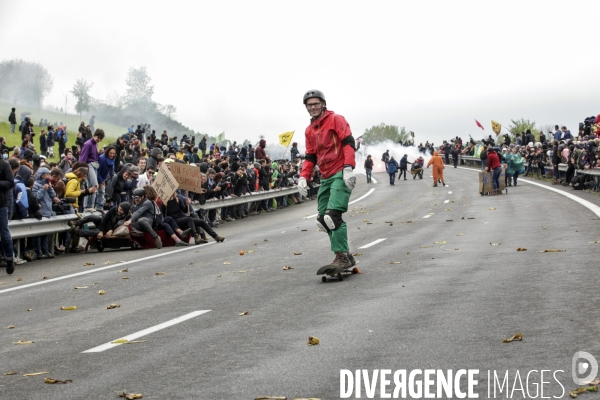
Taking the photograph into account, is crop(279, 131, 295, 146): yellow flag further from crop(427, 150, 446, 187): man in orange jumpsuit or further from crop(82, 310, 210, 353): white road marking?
crop(82, 310, 210, 353): white road marking

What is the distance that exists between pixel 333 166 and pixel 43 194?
8286 mm

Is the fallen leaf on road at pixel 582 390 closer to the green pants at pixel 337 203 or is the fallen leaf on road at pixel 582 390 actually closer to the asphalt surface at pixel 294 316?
the asphalt surface at pixel 294 316

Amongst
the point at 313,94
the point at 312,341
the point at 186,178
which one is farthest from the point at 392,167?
the point at 312,341

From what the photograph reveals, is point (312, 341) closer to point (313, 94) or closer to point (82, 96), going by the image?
point (313, 94)

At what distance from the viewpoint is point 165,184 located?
19312mm

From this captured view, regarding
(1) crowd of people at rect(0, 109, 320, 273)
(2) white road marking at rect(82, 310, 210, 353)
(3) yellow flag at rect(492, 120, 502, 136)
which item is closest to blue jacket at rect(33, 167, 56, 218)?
(1) crowd of people at rect(0, 109, 320, 273)

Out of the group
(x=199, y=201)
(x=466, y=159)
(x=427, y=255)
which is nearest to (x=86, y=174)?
(x=199, y=201)

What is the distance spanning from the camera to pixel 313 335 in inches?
302

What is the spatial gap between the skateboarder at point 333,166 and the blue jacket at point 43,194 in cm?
759

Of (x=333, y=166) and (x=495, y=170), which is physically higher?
(x=333, y=166)

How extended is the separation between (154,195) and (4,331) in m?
10.1

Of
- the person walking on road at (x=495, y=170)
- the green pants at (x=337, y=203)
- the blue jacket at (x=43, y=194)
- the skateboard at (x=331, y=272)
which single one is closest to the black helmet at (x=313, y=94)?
the green pants at (x=337, y=203)

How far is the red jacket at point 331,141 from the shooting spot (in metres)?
11.8

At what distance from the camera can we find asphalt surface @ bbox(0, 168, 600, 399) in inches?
247
